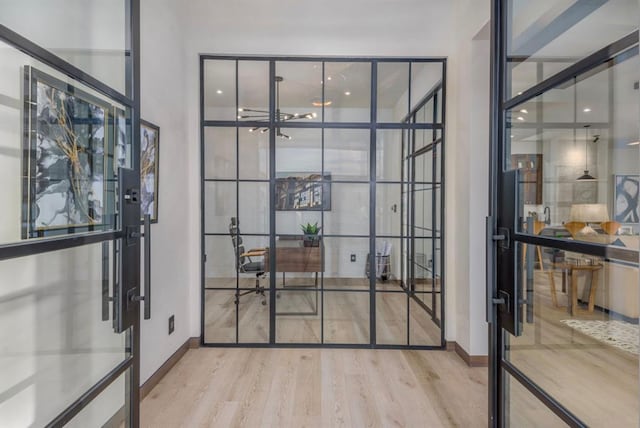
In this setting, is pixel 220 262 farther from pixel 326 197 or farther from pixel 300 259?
pixel 326 197

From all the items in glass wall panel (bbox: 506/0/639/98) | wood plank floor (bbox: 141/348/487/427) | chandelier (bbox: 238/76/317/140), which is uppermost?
chandelier (bbox: 238/76/317/140)

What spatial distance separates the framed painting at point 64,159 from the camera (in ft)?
3.70

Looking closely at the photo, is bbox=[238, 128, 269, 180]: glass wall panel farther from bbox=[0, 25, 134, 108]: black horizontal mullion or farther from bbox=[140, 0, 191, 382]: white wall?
bbox=[0, 25, 134, 108]: black horizontal mullion

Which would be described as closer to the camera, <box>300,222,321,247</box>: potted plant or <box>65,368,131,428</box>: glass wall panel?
<box>65,368,131,428</box>: glass wall panel

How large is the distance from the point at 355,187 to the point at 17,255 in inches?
99.1

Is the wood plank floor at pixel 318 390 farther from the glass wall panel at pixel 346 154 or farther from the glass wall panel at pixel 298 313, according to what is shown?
the glass wall panel at pixel 346 154

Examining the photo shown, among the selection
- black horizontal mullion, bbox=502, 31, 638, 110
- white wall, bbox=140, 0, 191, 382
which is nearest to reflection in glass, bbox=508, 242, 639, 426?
black horizontal mullion, bbox=502, 31, 638, 110

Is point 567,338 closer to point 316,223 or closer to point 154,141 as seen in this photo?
point 316,223

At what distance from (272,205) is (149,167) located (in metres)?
1.13

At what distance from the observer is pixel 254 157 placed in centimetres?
308

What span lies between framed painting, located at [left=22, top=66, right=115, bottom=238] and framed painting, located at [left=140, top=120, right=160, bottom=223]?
0.82 meters

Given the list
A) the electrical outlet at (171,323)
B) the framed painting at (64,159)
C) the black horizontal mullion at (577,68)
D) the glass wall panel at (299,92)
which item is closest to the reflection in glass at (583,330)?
the black horizontal mullion at (577,68)

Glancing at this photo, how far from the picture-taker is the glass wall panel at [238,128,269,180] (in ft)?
10.1

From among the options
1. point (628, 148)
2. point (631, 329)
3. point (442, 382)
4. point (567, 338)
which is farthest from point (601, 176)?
point (442, 382)
